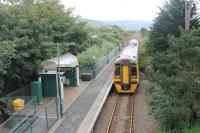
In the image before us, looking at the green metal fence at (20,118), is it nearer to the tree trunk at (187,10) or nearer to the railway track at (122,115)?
the railway track at (122,115)

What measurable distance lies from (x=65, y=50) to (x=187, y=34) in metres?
15.8

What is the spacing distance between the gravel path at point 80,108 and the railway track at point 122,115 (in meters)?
1.67

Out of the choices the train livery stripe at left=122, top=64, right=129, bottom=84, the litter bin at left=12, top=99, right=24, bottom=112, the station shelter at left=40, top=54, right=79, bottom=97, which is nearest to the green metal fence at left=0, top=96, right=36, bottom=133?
the litter bin at left=12, top=99, right=24, bottom=112

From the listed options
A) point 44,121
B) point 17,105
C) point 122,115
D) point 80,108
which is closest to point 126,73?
point 122,115

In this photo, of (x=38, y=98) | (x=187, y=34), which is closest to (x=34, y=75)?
(x=38, y=98)

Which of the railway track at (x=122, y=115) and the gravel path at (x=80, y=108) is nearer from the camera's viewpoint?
the gravel path at (x=80, y=108)

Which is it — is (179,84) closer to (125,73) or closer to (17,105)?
(17,105)

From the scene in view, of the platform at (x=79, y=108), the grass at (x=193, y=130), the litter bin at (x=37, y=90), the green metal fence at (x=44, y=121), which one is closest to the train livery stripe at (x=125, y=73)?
the platform at (x=79, y=108)

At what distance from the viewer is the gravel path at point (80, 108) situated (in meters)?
18.9

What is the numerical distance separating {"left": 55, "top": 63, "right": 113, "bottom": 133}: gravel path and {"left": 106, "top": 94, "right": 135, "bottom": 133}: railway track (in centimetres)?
167

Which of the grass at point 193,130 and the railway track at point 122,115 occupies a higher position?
the grass at point 193,130

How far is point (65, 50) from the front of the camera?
31.8 meters

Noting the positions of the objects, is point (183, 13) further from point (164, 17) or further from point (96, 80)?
point (96, 80)

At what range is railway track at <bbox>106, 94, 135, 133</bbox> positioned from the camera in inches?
761
